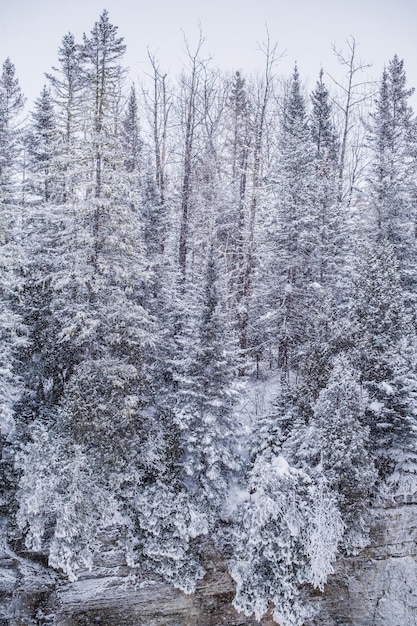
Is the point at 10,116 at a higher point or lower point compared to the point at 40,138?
higher

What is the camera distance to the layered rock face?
Result: 1267 centimetres

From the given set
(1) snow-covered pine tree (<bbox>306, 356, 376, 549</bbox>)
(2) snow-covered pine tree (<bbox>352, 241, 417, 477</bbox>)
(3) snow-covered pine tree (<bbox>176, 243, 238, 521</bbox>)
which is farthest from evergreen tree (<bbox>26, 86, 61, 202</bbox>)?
(1) snow-covered pine tree (<bbox>306, 356, 376, 549</bbox>)

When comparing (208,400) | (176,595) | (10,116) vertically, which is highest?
(10,116)

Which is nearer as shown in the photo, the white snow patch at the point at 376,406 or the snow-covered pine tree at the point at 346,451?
the snow-covered pine tree at the point at 346,451

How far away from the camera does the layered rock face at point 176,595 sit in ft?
41.6

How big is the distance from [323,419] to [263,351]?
9.23 meters

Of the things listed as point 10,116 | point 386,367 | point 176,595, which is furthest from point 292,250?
point 10,116

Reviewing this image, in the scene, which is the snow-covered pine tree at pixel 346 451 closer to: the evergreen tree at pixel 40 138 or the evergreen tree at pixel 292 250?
the evergreen tree at pixel 292 250

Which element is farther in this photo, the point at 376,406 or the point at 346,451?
the point at 376,406

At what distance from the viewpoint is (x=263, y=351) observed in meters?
22.2

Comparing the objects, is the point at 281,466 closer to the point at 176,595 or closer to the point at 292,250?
the point at 176,595

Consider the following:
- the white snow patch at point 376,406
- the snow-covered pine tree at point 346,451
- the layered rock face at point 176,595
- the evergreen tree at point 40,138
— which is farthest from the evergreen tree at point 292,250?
the evergreen tree at point 40,138

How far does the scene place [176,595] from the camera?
509 inches

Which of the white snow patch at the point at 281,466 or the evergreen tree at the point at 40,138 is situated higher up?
the evergreen tree at the point at 40,138
